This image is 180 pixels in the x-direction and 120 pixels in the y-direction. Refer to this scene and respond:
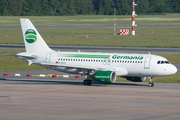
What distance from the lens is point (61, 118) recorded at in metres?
26.4

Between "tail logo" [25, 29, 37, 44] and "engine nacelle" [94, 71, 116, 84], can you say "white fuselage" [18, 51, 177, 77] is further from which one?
"tail logo" [25, 29, 37, 44]

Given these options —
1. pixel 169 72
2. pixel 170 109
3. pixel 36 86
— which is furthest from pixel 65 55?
pixel 170 109

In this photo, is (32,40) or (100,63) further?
(32,40)

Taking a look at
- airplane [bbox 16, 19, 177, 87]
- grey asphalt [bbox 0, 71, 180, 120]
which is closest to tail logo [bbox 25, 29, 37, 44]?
airplane [bbox 16, 19, 177, 87]

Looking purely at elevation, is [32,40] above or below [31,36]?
below

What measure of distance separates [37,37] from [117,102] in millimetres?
21332

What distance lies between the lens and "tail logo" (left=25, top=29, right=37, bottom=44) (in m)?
51.2

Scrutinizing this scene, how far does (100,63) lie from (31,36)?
35.2ft

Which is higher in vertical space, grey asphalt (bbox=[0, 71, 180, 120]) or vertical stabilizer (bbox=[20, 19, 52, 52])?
vertical stabilizer (bbox=[20, 19, 52, 52])

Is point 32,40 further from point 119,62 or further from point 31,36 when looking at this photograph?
point 119,62

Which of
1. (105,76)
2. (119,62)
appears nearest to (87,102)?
(105,76)

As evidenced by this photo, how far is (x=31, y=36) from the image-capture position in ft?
168

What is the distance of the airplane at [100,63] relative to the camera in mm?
45125

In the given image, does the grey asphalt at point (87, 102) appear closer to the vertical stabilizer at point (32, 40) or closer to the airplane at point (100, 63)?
the airplane at point (100, 63)
